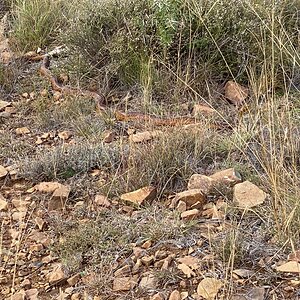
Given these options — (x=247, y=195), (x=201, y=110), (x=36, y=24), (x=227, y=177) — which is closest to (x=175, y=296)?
(x=247, y=195)

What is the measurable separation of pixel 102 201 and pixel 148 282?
2.09 feet

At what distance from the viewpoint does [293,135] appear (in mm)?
2918

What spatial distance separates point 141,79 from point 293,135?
124 centimetres

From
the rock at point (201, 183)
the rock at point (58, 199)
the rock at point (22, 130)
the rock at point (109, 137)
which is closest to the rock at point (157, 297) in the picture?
the rock at point (201, 183)

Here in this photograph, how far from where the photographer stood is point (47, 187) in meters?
2.84

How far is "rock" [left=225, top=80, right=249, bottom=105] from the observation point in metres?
3.65

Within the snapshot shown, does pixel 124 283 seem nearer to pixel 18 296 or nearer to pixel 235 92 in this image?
pixel 18 296

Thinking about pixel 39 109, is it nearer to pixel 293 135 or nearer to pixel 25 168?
pixel 25 168

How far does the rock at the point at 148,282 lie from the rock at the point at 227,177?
0.67 m

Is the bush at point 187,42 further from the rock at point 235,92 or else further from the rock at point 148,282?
the rock at point 148,282

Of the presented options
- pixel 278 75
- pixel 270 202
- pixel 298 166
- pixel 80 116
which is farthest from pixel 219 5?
pixel 270 202

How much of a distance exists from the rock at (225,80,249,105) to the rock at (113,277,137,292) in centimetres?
174

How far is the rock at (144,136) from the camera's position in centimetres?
312

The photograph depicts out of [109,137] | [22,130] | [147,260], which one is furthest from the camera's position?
[22,130]
